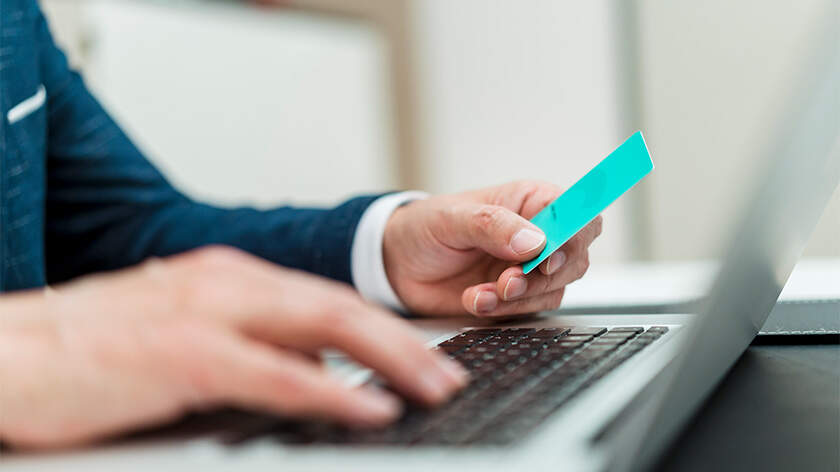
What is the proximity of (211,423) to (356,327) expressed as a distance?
7 cm

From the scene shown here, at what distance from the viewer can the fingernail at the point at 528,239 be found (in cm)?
57

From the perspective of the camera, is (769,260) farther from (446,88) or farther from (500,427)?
(446,88)

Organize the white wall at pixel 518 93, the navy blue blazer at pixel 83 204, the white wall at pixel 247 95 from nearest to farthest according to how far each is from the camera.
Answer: the navy blue blazer at pixel 83 204
the white wall at pixel 247 95
the white wall at pixel 518 93

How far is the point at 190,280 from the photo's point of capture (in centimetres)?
32

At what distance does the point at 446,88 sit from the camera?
2.49 meters

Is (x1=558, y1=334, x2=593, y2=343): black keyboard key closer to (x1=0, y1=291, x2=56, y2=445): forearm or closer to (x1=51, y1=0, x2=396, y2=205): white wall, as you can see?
(x1=0, y1=291, x2=56, y2=445): forearm

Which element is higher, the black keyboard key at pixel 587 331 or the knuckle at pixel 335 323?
the knuckle at pixel 335 323

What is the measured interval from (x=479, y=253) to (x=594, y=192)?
192 millimetres

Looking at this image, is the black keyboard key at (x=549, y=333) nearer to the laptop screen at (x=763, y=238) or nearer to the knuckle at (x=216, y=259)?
the laptop screen at (x=763, y=238)

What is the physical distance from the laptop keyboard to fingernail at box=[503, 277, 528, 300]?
71 mm

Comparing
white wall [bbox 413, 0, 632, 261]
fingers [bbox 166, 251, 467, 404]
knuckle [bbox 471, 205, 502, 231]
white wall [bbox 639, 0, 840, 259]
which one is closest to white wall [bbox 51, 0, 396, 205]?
white wall [bbox 413, 0, 632, 261]

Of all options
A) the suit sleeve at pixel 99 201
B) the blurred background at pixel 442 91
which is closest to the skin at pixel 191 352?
the suit sleeve at pixel 99 201

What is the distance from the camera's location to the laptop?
9.8 inches

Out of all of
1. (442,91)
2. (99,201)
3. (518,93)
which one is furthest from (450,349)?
(442,91)
